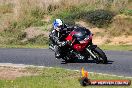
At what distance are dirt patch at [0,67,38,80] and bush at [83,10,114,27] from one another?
15.6m

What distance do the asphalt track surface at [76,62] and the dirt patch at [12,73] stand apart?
2.12 m

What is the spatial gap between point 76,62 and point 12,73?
13.5 feet

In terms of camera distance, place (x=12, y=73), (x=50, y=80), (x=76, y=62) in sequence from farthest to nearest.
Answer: (x=76, y=62) → (x=12, y=73) → (x=50, y=80)

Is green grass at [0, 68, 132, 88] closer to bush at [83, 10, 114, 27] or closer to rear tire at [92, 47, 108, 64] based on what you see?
rear tire at [92, 47, 108, 64]

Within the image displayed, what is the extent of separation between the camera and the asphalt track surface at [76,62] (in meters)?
16.9

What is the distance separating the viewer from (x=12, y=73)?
50.8 ft

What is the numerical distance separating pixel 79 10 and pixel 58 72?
61.6 feet

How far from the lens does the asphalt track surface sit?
1691 cm

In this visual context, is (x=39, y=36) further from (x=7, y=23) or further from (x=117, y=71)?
(x=117, y=71)

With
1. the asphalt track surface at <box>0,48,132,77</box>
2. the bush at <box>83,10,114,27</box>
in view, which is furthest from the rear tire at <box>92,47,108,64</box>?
the bush at <box>83,10,114,27</box>

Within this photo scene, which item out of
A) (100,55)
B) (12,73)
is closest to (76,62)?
(100,55)

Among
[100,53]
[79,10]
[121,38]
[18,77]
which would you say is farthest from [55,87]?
[79,10]

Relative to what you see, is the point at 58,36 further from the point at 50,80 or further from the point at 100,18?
the point at 100,18

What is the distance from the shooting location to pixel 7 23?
34.0 metres
